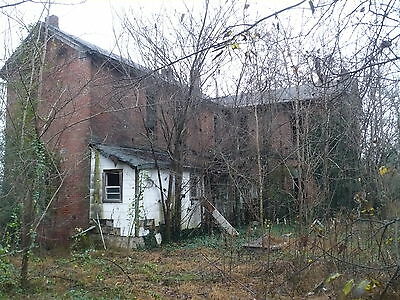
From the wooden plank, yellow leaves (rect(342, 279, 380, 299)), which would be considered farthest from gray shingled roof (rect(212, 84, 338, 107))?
yellow leaves (rect(342, 279, 380, 299))

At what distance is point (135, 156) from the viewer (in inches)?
591

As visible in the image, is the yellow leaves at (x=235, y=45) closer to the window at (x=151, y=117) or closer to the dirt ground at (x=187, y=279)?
the dirt ground at (x=187, y=279)

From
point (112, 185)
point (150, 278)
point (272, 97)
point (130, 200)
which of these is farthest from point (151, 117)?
point (150, 278)

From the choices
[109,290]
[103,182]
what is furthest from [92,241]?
[109,290]

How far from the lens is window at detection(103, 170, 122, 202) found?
47.4 feet

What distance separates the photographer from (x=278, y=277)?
806cm

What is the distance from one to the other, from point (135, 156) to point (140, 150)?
0.97 meters

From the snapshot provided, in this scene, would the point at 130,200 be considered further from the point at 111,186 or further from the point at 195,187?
the point at 195,187

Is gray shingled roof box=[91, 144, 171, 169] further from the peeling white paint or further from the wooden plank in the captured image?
the wooden plank

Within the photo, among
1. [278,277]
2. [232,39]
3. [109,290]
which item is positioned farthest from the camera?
[278,277]

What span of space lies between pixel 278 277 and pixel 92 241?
26.3 ft

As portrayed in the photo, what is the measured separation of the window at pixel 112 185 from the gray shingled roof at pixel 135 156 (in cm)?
59

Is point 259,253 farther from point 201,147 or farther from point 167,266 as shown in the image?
point 201,147

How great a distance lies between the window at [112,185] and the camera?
47.4ft
